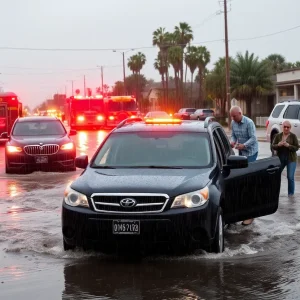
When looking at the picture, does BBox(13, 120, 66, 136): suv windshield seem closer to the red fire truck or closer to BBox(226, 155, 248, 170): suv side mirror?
BBox(226, 155, 248, 170): suv side mirror

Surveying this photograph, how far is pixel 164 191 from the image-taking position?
802 centimetres

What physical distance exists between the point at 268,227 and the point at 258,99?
58.3 m

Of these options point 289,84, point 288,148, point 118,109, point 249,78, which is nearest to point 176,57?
point 249,78

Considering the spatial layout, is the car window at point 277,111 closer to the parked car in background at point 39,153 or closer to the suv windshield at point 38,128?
the suv windshield at point 38,128

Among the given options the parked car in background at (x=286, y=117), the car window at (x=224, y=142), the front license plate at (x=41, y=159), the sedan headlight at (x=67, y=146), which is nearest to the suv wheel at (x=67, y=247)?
the car window at (x=224, y=142)

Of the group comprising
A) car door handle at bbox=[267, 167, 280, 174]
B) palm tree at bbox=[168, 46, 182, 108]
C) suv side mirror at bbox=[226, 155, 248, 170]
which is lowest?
car door handle at bbox=[267, 167, 280, 174]

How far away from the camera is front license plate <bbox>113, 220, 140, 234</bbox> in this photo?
7.91 meters

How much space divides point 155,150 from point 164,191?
5.06 feet

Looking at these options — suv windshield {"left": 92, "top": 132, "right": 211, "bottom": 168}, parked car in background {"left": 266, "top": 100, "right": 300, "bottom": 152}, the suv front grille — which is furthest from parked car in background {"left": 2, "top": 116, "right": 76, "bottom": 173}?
the suv front grille

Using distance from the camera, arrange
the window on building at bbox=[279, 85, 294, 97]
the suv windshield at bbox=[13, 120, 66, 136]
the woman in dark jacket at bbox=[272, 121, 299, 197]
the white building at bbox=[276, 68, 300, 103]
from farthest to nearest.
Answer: the window on building at bbox=[279, 85, 294, 97], the white building at bbox=[276, 68, 300, 103], the suv windshield at bbox=[13, 120, 66, 136], the woman in dark jacket at bbox=[272, 121, 299, 197]

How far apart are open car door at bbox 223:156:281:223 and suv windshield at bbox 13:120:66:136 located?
12.1 m

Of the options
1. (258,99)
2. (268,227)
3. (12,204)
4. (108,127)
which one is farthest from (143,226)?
(258,99)

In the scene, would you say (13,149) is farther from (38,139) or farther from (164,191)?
(164,191)

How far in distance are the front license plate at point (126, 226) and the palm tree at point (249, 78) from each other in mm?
55439
